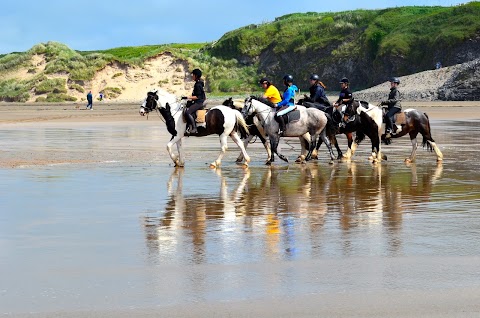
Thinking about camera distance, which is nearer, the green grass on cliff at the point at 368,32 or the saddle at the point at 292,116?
A: the saddle at the point at 292,116

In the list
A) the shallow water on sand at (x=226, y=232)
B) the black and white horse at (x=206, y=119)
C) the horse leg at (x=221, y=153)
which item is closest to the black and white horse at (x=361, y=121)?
the shallow water on sand at (x=226, y=232)

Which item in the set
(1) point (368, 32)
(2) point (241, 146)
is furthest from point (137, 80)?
(2) point (241, 146)

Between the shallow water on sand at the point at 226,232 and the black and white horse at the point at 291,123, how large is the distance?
112 cm

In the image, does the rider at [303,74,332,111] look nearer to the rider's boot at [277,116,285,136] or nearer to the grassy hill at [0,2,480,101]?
the rider's boot at [277,116,285,136]

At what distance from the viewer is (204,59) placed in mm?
117875

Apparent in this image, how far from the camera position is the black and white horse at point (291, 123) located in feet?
74.6

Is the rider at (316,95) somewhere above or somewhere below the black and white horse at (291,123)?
above

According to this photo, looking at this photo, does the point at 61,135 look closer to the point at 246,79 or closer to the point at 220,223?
the point at 220,223

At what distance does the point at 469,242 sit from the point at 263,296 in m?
3.69

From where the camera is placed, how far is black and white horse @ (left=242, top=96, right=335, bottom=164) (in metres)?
22.7

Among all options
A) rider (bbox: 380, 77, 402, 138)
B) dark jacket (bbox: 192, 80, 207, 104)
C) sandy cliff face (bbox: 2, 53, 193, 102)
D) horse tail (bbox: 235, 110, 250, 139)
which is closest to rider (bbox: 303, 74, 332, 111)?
rider (bbox: 380, 77, 402, 138)

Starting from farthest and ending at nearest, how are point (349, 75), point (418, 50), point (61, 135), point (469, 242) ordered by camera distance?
point (349, 75), point (418, 50), point (61, 135), point (469, 242)

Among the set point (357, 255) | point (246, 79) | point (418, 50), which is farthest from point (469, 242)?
point (246, 79)

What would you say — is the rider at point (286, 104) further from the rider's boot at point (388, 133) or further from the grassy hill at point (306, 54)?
the grassy hill at point (306, 54)
